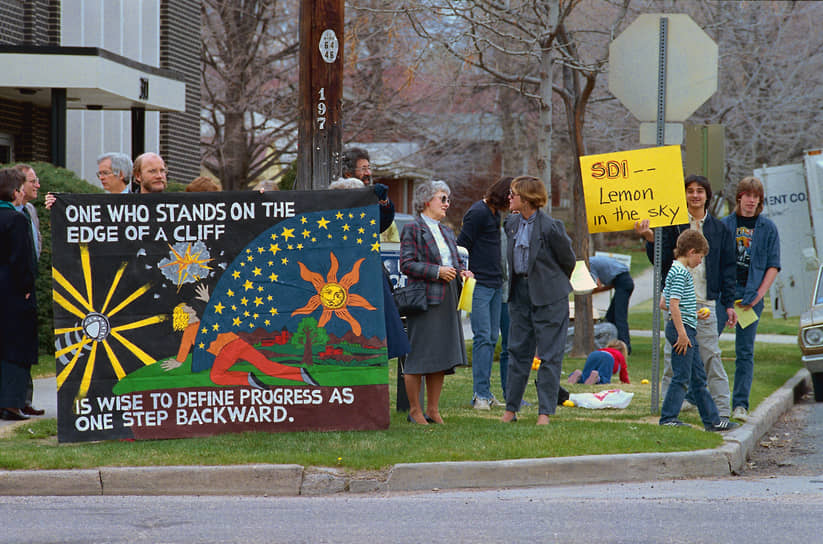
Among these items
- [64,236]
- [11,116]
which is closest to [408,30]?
[11,116]

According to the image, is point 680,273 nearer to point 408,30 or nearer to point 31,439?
point 31,439

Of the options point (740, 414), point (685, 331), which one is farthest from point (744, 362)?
point (685, 331)

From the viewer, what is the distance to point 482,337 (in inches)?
387

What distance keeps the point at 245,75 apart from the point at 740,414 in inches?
862

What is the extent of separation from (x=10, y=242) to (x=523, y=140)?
30244 mm

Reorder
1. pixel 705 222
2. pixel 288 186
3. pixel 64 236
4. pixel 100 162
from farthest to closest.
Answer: pixel 288 186
pixel 705 222
pixel 100 162
pixel 64 236

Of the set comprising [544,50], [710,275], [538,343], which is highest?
[544,50]

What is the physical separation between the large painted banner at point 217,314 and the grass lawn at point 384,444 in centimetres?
20

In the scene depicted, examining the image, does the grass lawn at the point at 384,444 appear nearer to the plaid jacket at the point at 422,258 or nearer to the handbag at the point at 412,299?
the handbag at the point at 412,299

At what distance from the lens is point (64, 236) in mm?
7949

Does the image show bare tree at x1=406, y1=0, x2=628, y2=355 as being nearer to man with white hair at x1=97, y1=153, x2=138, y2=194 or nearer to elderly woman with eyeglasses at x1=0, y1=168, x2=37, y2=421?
man with white hair at x1=97, y1=153, x2=138, y2=194

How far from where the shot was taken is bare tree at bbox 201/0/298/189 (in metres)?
29.3

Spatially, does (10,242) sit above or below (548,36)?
below

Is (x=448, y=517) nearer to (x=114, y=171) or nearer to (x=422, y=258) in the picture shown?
(x=422, y=258)
